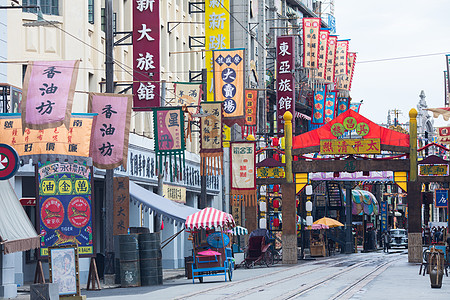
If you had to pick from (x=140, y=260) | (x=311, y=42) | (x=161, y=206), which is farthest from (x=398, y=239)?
(x=140, y=260)

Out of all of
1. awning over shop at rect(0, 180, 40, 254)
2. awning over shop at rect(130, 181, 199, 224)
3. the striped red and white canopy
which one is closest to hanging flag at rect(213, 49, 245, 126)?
awning over shop at rect(130, 181, 199, 224)

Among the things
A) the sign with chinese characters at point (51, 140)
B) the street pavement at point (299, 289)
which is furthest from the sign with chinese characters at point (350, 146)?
the sign with chinese characters at point (51, 140)

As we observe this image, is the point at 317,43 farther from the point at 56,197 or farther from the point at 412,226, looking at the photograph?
the point at 56,197

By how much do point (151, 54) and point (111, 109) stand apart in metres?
7.42

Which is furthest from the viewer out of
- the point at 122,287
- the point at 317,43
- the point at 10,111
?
the point at 317,43

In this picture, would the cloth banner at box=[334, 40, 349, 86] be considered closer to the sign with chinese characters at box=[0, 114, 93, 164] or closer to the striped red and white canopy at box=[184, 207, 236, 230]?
the striped red and white canopy at box=[184, 207, 236, 230]

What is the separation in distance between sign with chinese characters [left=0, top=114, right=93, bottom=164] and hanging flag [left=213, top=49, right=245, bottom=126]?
1720cm

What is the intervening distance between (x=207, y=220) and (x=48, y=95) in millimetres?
9552

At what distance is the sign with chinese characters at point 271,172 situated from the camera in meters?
45.5

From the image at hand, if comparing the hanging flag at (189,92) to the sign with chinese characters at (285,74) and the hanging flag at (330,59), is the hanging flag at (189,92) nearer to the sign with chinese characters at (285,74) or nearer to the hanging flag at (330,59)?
the sign with chinese characters at (285,74)

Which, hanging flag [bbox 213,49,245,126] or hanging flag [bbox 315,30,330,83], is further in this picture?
hanging flag [bbox 315,30,330,83]

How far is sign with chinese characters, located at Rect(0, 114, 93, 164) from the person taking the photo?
23.5m

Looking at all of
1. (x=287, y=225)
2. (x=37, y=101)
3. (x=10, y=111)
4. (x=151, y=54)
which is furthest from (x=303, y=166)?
(x=37, y=101)

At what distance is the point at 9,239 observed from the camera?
21.0 metres
